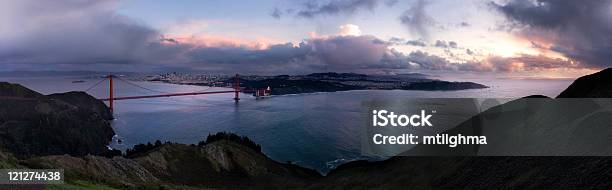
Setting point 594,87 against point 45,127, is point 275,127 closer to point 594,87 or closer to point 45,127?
point 45,127

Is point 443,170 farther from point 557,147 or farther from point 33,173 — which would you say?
point 33,173

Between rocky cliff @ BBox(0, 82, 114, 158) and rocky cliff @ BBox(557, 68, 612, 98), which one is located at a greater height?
rocky cliff @ BBox(557, 68, 612, 98)

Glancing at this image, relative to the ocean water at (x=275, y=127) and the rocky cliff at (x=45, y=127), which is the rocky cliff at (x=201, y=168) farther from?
the rocky cliff at (x=45, y=127)

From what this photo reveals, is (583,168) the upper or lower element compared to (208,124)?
upper

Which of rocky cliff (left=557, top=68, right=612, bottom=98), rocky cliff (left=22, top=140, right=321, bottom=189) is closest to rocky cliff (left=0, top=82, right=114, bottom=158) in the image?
rocky cliff (left=22, top=140, right=321, bottom=189)

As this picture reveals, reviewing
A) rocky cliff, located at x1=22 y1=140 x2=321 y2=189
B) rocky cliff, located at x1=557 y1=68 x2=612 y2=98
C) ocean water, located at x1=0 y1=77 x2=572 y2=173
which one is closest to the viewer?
rocky cliff, located at x1=557 y1=68 x2=612 y2=98

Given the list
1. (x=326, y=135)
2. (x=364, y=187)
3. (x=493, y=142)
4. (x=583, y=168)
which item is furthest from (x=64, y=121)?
(x=583, y=168)

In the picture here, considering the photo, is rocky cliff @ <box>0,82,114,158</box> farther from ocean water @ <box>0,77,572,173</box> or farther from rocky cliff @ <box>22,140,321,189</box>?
rocky cliff @ <box>22,140,321,189</box>

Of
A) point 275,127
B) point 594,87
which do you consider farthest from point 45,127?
point 594,87
